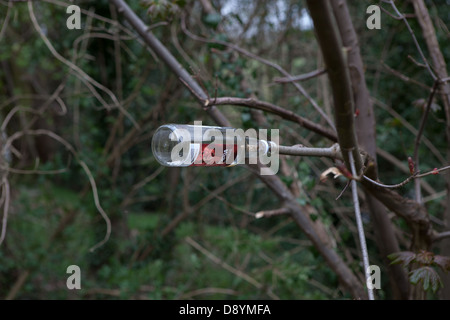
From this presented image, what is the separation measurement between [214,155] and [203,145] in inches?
1.4

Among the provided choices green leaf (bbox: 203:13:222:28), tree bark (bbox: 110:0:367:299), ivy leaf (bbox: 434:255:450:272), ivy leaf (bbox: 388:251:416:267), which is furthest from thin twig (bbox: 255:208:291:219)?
green leaf (bbox: 203:13:222:28)

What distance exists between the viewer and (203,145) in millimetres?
1081

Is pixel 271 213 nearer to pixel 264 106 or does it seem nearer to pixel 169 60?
pixel 264 106

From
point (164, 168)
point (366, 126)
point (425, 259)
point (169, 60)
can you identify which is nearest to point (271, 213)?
point (366, 126)

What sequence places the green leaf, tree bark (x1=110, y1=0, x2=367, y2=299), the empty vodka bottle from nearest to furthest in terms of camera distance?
the empty vodka bottle → tree bark (x1=110, y1=0, x2=367, y2=299) → the green leaf

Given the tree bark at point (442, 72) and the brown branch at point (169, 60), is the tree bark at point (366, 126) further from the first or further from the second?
the brown branch at point (169, 60)

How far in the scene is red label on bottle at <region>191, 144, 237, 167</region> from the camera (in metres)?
1.08

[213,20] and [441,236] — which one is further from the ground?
[213,20]

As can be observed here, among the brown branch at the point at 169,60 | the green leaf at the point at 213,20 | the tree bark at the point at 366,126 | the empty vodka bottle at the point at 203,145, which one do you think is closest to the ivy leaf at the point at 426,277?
the tree bark at the point at 366,126

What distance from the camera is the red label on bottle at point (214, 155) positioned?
1.08m

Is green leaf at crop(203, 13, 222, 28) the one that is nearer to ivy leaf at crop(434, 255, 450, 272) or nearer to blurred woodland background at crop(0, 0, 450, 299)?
blurred woodland background at crop(0, 0, 450, 299)
